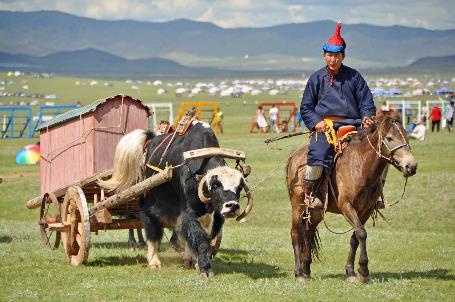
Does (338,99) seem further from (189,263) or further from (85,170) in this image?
(85,170)

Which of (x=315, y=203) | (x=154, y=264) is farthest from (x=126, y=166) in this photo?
(x=315, y=203)

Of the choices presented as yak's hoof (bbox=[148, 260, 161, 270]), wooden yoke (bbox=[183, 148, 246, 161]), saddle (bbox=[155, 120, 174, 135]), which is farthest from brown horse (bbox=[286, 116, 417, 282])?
saddle (bbox=[155, 120, 174, 135])

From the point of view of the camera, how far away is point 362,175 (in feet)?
37.6

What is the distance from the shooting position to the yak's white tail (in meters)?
14.4

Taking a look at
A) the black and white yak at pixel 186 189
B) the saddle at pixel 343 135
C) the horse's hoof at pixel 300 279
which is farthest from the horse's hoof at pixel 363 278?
the black and white yak at pixel 186 189

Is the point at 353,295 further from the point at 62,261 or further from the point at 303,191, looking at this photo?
the point at 62,261

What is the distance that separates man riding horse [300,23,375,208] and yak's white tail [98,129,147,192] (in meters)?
3.43

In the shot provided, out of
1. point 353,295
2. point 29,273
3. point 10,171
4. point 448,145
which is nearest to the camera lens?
point 353,295

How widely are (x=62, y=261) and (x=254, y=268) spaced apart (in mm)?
3016

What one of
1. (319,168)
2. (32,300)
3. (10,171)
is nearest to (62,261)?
(32,300)

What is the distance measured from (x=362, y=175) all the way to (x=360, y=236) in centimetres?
77

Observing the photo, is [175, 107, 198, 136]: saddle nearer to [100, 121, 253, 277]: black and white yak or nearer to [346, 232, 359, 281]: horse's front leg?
[100, 121, 253, 277]: black and white yak

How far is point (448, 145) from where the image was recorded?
134 ft

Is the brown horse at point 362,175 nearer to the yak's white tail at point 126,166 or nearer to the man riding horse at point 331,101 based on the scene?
the man riding horse at point 331,101
